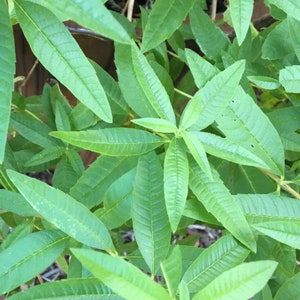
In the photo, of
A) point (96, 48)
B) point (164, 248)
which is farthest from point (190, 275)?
point (96, 48)

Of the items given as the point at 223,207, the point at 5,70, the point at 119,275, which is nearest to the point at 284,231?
the point at 223,207

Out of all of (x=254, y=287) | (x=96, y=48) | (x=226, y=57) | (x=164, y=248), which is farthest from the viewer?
(x=96, y=48)

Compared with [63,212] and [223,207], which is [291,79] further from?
[63,212]

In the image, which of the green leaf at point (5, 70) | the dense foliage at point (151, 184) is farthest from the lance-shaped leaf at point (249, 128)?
the green leaf at point (5, 70)

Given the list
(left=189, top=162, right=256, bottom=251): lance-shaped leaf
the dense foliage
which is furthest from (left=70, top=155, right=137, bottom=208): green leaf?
(left=189, top=162, right=256, bottom=251): lance-shaped leaf

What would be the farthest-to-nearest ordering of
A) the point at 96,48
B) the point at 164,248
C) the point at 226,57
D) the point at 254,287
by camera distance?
1. the point at 96,48
2. the point at 226,57
3. the point at 164,248
4. the point at 254,287

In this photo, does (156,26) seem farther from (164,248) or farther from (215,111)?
(164,248)
